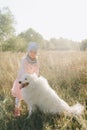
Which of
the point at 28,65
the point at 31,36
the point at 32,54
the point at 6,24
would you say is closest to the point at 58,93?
the point at 28,65

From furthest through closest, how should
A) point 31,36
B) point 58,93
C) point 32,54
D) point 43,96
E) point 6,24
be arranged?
point 31,36 → point 6,24 → point 58,93 → point 32,54 → point 43,96

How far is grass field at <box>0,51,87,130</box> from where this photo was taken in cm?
469

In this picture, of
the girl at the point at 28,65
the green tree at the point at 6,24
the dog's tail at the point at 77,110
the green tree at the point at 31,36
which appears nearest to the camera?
the dog's tail at the point at 77,110

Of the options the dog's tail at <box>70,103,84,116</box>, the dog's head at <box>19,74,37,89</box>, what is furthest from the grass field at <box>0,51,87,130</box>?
the dog's head at <box>19,74,37,89</box>

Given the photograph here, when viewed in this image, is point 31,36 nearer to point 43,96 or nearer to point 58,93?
point 58,93

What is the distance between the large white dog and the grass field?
11cm

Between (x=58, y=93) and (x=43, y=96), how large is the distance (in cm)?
→ 125

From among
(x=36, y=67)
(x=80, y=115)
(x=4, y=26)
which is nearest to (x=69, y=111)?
(x=80, y=115)

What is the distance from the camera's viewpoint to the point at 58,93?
20.1ft

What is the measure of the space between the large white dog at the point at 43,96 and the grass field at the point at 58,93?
0.11 m

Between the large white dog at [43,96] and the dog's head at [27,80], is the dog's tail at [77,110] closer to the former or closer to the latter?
the large white dog at [43,96]

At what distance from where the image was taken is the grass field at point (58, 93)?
185 inches

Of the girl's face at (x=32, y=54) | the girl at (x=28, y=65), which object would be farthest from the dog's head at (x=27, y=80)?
the girl's face at (x=32, y=54)

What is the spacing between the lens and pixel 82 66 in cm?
738
